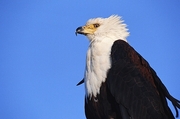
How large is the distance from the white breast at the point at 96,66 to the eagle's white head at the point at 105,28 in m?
0.52

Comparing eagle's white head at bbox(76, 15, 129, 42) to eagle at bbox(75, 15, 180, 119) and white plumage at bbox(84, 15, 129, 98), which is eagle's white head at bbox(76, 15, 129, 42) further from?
eagle at bbox(75, 15, 180, 119)

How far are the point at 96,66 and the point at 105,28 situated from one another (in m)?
1.19

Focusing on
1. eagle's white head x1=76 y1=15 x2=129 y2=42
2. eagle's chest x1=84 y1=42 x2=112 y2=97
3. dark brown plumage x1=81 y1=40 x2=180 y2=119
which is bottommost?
dark brown plumage x1=81 y1=40 x2=180 y2=119

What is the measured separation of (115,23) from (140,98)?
192 cm

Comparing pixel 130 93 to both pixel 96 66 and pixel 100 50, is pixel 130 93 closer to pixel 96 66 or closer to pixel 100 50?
pixel 96 66

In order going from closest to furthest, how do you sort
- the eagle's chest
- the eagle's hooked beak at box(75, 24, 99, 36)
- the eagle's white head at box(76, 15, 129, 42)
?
the eagle's chest < the eagle's white head at box(76, 15, 129, 42) < the eagle's hooked beak at box(75, 24, 99, 36)

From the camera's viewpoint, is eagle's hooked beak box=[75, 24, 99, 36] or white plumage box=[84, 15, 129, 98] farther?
eagle's hooked beak box=[75, 24, 99, 36]

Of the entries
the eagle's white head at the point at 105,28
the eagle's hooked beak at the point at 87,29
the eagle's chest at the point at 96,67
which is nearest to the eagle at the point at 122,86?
the eagle's chest at the point at 96,67

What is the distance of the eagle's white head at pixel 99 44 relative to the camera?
8.34 m

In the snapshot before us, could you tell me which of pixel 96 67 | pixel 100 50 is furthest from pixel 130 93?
pixel 100 50

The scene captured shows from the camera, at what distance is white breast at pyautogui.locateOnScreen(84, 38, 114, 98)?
832cm

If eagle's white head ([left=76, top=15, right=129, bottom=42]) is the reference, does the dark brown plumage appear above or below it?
below

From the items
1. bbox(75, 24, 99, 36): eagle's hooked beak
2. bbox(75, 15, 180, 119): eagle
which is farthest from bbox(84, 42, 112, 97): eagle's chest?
bbox(75, 24, 99, 36): eagle's hooked beak

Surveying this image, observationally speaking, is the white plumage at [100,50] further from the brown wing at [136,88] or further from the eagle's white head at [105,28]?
the brown wing at [136,88]
